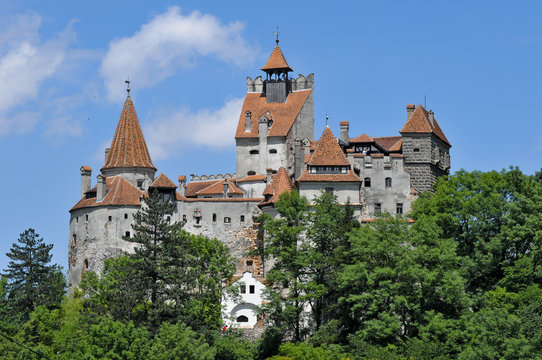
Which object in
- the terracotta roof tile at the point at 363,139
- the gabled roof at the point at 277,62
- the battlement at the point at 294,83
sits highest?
the gabled roof at the point at 277,62

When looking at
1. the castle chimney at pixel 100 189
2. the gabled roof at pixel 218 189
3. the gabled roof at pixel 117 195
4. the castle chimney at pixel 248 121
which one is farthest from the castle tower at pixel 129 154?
the castle chimney at pixel 248 121

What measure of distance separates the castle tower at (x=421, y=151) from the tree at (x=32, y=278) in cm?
2863

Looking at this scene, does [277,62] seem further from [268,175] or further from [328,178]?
[328,178]

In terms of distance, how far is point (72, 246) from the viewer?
317ft

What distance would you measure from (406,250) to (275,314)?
33.7ft

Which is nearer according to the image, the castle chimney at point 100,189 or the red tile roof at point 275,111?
the castle chimney at point 100,189

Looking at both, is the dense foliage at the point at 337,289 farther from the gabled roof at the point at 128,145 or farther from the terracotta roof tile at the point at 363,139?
the gabled roof at the point at 128,145

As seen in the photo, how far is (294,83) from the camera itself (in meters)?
105

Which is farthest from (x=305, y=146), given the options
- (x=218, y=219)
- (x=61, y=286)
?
(x=61, y=286)

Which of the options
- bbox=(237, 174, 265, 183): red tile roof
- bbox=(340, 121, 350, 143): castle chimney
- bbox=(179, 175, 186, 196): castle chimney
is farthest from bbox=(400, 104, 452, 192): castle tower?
bbox=(179, 175, 186, 196): castle chimney

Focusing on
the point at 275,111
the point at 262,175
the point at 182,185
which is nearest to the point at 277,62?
the point at 275,111

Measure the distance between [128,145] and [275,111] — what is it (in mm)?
13281

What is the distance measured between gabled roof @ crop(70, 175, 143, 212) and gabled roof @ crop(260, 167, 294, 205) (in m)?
11.4

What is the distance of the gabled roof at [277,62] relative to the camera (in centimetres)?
10500
